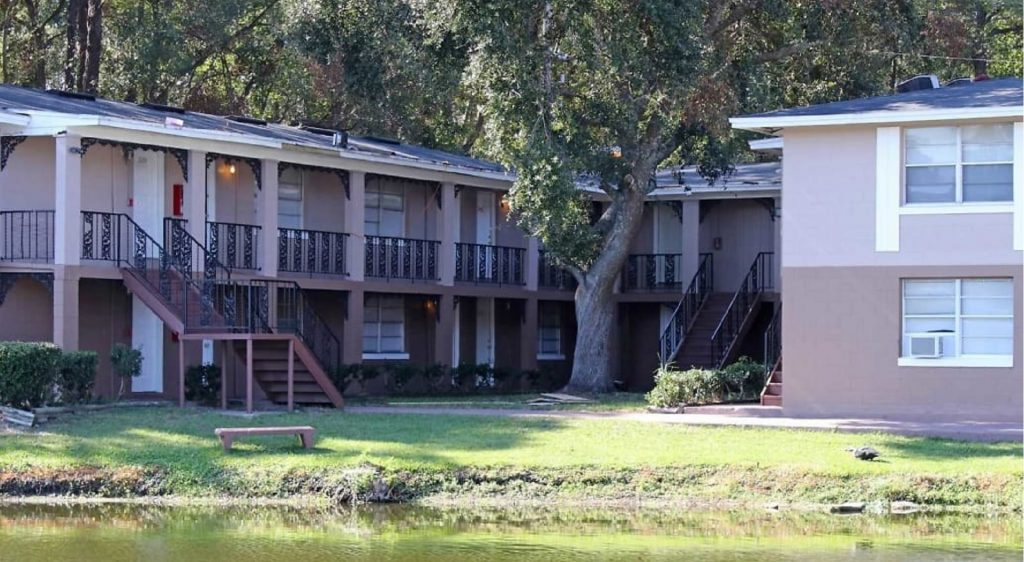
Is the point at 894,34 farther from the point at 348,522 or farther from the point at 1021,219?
the point at 348,522

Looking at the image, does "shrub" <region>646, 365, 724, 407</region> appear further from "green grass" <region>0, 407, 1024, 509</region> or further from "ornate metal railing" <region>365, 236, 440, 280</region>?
"ornate metal railing" <region>365, 236, 440, 280</region>

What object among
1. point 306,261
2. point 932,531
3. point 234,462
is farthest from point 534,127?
point 932,531

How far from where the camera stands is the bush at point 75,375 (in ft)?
82.9

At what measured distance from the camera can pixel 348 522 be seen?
18859 mm

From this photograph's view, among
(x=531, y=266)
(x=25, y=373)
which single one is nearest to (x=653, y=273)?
(x=531, y=266)

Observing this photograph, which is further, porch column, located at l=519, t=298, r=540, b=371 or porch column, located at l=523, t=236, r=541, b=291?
porch column, located at l=523, t=236, r=541, b=291

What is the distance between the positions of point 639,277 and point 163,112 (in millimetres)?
13479

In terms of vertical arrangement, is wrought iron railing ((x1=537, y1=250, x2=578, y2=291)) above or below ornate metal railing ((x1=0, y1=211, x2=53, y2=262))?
below

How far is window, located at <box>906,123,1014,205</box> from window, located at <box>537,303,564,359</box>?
54.9 feet

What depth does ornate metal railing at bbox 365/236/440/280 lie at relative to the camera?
34656 millimetres

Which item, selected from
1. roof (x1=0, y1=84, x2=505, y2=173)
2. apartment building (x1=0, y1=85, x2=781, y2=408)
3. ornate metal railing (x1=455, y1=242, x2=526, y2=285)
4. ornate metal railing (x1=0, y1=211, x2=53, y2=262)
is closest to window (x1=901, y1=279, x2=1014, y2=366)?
apartment building (x1=0, y1=85, x2=781, y2=408)

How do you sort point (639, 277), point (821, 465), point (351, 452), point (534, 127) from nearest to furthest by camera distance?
point (821, 465)
point (351, 452)
point (534, 127)
point (639, 277)

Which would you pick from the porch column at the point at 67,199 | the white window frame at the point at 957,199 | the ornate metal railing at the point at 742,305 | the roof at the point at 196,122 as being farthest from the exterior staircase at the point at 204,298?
the white window frame at the point at 957,199

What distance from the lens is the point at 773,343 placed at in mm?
33219
